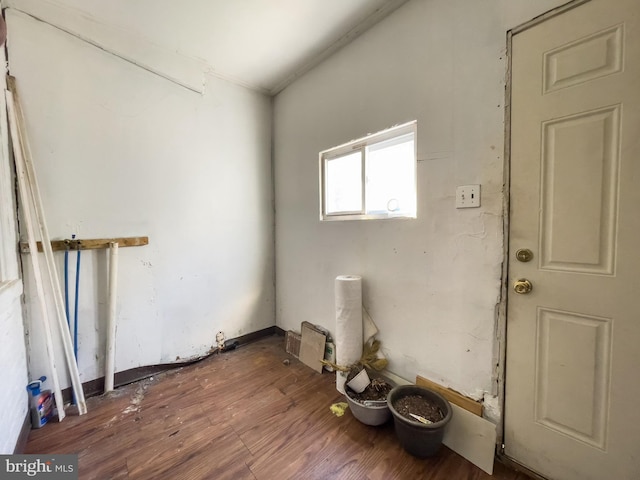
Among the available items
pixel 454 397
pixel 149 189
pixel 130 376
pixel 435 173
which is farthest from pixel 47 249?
pixel 454 397

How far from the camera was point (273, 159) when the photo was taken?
104 inches

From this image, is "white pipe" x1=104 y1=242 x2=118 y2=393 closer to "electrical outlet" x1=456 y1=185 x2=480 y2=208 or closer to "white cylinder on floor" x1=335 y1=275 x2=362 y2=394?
"white cylinder on floor" x1=335 y1=275 x2=362 y2=394

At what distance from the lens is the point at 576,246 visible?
101cm

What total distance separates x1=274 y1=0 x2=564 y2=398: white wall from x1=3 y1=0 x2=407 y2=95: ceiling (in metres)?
0.14

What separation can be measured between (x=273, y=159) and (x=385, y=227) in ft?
5.06

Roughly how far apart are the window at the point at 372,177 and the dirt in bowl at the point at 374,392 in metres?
1.10

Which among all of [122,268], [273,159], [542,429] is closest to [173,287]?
[122,268]

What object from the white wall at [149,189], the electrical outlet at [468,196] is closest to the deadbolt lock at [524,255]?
the electrical outlet at [468,196]

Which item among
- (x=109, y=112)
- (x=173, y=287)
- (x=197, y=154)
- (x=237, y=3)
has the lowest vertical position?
(x=173, y=287)

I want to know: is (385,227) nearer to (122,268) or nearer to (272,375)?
(272,375)

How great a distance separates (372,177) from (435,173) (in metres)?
0.55

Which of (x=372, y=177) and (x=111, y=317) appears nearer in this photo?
(x=111, y=317)

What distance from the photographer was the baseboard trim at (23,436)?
1218mm

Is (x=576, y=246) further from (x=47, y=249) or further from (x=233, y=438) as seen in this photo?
(x=47, y=249)
